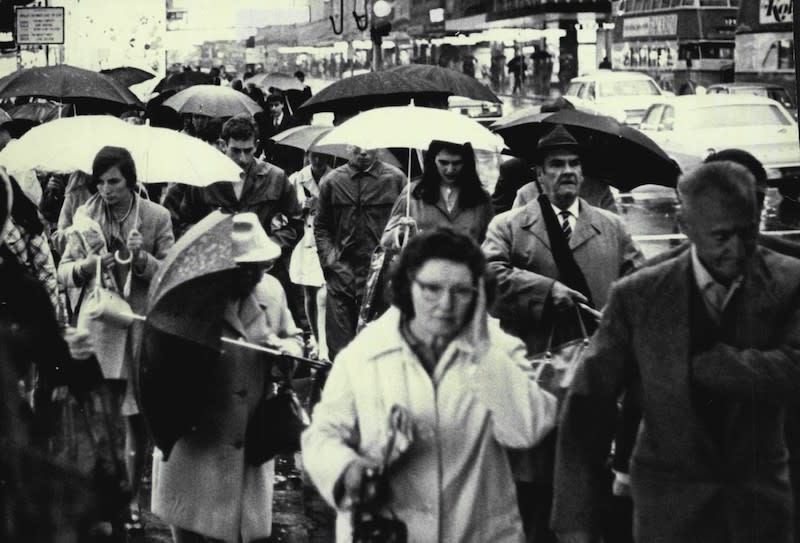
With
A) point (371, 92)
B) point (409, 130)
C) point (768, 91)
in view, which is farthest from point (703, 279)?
point (768, 91)

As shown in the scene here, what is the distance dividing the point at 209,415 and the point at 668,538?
7.51ft

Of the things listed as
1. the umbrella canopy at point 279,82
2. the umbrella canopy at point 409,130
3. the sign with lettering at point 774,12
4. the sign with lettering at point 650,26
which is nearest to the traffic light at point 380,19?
the umbrella canopy at point 279,82

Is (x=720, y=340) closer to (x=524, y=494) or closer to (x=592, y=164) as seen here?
(x=524, y=494)

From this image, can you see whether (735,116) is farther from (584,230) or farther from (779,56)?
(584,230)

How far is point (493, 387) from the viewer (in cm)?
466

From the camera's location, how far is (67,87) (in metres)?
14.8

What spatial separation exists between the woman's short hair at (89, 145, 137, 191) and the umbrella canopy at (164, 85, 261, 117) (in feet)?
27.5

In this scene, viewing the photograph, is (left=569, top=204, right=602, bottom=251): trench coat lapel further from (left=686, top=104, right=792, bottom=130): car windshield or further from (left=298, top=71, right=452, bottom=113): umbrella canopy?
(left=686, top=104, right=792, bottom=130): car windshield

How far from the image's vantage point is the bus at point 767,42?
35.2 meters

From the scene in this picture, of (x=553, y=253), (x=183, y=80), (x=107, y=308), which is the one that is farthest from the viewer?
(x=183, y=80)

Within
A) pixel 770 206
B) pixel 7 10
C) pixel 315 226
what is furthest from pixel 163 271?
pixel 7 10

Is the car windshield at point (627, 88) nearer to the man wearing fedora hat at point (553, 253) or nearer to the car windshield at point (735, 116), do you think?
the car windshield at point (735, 116)

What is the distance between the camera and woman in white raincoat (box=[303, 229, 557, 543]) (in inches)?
183

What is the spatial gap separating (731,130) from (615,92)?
13175mm
